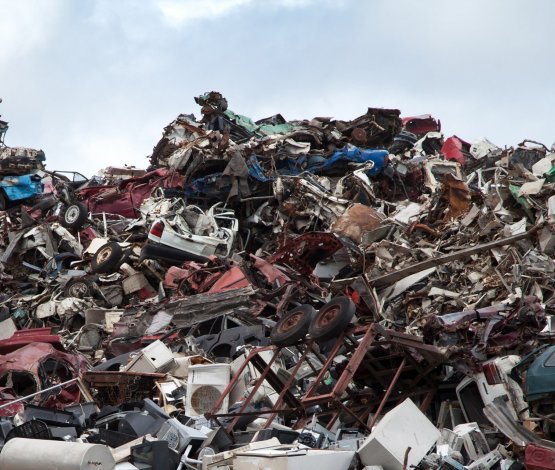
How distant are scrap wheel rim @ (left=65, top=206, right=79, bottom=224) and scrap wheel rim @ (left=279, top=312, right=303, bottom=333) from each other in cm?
1267

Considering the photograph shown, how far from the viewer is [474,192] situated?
19.2m

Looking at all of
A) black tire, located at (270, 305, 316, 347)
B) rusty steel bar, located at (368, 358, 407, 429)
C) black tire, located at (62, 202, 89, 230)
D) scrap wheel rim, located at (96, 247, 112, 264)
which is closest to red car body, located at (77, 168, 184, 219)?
black tire, located at (62, 202, 89, 230)

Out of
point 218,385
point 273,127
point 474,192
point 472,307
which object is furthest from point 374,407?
point 273,127

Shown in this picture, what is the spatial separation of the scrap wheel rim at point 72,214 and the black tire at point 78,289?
363 centimetres

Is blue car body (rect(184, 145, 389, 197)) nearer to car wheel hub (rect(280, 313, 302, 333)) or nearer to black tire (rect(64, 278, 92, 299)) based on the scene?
black tire (rect(64, 278, 92, 299))

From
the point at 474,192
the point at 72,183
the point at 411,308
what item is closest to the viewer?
the point at 411,308

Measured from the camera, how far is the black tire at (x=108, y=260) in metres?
20.3

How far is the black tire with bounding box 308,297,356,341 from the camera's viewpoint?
10641 mm

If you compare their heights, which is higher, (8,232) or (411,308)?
(8,232)

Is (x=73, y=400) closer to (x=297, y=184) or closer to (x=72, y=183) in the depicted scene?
(x=297, y=184)

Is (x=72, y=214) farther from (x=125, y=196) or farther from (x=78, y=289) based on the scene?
(x=78, y=289)

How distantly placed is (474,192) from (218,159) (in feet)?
20.3

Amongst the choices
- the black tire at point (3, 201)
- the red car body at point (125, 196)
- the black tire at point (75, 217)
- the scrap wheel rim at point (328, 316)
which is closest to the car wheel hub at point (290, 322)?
the scrap wheel rim at point (328, 316)

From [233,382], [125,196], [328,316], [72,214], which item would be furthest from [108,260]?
[328,316]
